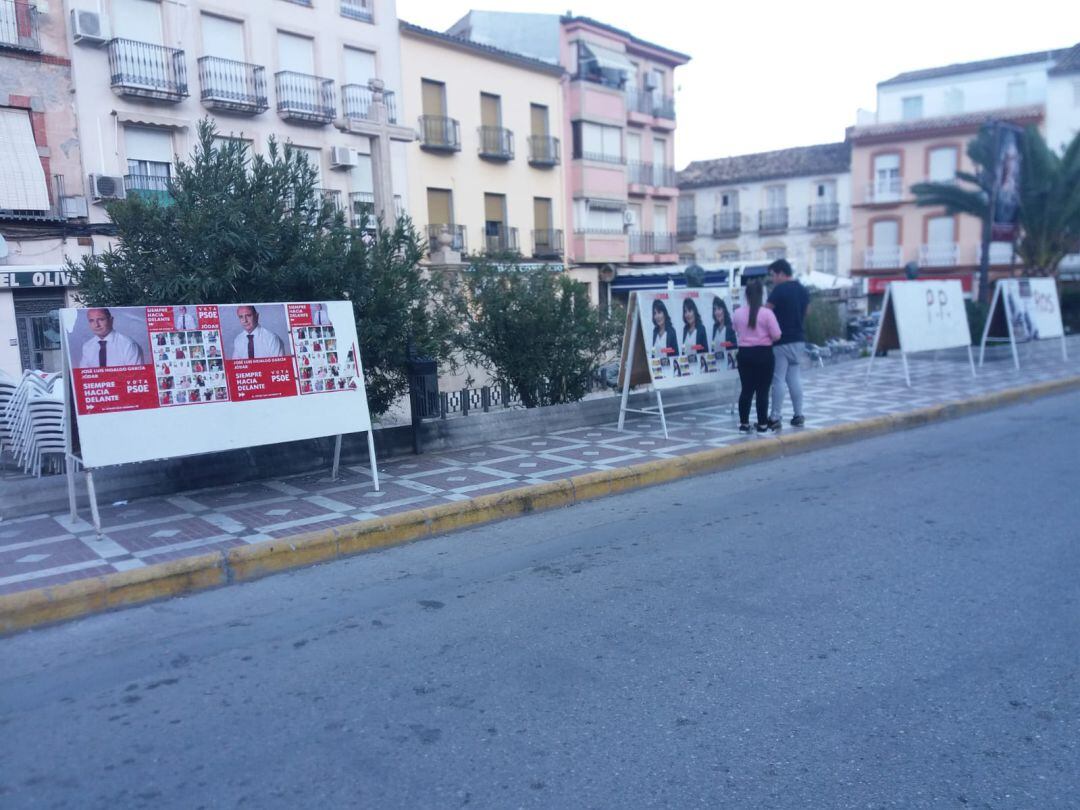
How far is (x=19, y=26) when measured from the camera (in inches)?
802

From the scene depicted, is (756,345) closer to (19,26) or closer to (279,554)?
(279,554)

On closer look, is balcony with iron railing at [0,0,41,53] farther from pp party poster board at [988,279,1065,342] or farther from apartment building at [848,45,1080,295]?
apartment building at [848,45,1080,295]

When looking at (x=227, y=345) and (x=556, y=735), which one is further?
(x=227, y=345)

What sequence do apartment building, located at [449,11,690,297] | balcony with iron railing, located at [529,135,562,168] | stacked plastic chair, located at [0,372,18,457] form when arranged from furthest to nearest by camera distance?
apartment building, located at [449,11,690,297] → balcony with iron railing, located at [529,135,562,168] → stacked plastic chair, located at [0,372,18,457]

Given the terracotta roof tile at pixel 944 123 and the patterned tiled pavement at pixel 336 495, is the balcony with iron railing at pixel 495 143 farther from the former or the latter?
the terracotta roof tile at pixel 944 123

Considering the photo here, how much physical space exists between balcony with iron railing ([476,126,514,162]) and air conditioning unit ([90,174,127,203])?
1345cm

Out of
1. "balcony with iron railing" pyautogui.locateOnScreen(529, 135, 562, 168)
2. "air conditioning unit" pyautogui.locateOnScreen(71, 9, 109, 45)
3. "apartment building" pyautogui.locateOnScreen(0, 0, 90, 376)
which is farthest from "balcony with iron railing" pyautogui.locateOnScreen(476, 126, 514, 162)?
"apartment building" pyautogui.locateOnScreen(0, 0, 90, 376)

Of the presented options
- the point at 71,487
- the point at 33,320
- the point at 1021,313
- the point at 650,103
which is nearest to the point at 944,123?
the point at 650,103

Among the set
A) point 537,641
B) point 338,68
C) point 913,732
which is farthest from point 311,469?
point 338,68

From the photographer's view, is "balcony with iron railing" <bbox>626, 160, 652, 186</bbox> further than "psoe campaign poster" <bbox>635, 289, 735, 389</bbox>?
Yes

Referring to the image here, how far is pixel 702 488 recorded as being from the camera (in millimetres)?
8211

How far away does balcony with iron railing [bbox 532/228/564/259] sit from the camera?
34487mm

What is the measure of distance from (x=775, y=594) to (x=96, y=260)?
6.53m

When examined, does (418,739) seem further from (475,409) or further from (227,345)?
(475,409)
